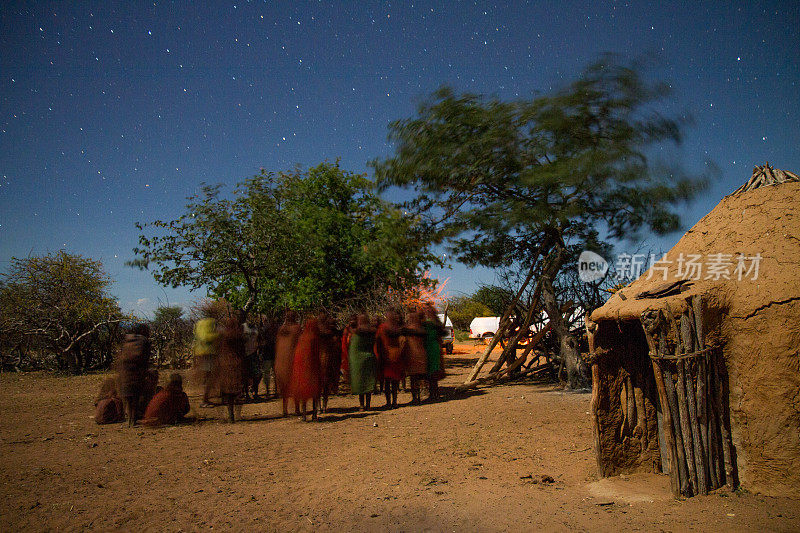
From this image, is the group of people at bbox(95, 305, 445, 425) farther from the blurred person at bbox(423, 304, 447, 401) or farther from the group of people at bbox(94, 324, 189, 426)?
the blurred person at bbox(423, 304, 447, 401)

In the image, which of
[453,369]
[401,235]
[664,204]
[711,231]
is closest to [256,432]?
[401,235]

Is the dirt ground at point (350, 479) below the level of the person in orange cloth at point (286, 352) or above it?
below

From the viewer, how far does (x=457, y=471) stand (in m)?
5.39

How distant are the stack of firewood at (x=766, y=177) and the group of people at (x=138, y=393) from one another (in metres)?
8.54

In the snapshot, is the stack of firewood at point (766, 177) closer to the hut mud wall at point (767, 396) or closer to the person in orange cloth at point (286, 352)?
the hut mud wall at point (767, 396)

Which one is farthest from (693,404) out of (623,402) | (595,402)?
(623,402)

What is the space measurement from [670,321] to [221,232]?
1021cm

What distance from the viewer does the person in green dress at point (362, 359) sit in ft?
29.6

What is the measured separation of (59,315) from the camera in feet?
55.5

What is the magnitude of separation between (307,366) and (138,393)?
2897 mm

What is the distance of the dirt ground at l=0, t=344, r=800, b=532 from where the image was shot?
12.9ft

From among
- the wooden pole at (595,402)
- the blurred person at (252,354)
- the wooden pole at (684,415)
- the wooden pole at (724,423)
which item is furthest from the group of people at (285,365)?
the wooden pole at (724,423)

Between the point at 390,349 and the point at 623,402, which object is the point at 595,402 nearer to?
the point at 623,402

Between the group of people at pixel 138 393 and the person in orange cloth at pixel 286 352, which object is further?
the person in orange cloth at pixel 286 352
